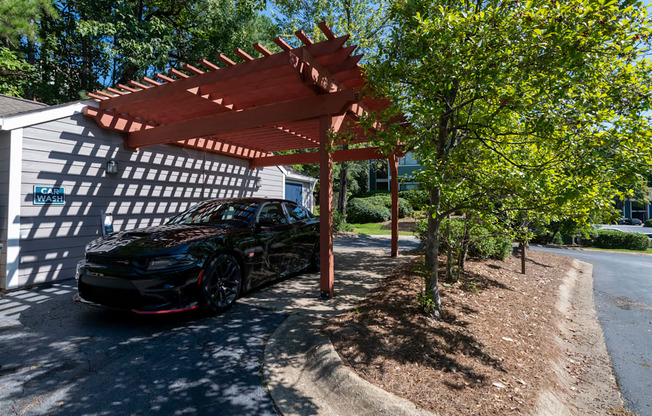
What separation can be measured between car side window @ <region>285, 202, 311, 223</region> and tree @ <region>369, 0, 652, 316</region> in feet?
8.48

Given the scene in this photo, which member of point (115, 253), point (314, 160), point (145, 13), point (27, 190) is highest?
point (145, 13)

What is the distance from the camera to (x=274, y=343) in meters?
A: 3.24

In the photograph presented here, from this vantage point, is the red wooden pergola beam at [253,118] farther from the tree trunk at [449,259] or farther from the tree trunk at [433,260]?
the tree trunk at [449,259]

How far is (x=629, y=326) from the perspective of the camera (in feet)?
15.2

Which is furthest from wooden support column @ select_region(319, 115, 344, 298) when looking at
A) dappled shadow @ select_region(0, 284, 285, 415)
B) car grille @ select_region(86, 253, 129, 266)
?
car grille @ select_region(86, 253, 129, 266)

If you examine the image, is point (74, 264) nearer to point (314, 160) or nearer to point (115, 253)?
point (115, 253)

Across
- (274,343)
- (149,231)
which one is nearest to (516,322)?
(274,343)

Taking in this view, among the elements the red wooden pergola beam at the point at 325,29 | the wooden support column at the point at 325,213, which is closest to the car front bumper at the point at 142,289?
the wooden support column at the point at 325,213

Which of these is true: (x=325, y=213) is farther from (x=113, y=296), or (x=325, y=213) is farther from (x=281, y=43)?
(x=113, y=296)

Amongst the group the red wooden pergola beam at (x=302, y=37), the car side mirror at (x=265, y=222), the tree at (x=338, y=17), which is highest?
the tree at (x=338, y=17)

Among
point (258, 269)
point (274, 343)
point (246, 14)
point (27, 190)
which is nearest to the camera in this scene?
point (274, 343)

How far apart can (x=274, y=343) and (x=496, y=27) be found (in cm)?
372

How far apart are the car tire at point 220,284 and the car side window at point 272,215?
2.87 ft

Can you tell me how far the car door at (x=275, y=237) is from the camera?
4781 millimetres
